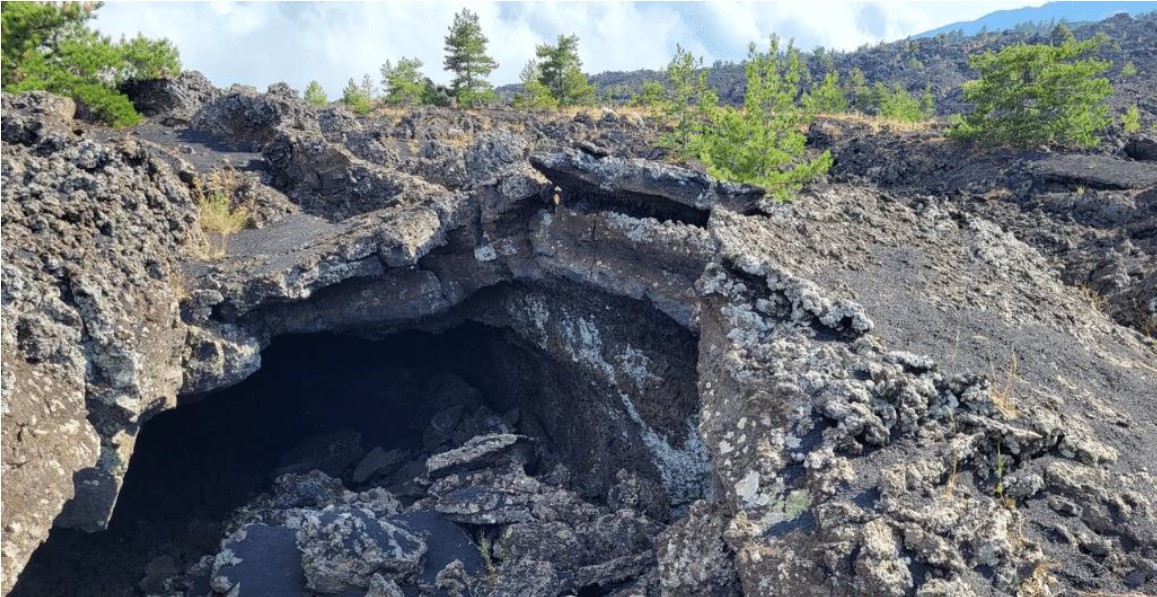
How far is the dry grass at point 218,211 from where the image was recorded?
30.2 feet

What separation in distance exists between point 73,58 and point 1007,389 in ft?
65.1

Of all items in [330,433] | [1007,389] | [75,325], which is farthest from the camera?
[330,433]

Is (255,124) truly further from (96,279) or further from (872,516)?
(872,516)

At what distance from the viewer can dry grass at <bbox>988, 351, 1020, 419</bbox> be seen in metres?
5.71

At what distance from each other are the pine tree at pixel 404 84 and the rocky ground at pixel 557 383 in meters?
22.2

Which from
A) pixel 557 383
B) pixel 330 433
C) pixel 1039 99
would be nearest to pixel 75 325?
pixel 330 433

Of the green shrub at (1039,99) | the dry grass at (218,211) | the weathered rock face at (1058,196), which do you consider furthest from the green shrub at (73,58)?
the green shrub at (1039,99)

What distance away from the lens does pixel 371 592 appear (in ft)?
22.4

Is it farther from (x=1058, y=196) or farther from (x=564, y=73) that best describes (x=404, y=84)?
(x=1058, y=196)

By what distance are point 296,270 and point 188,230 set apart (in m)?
1.55

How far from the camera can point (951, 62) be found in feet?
273

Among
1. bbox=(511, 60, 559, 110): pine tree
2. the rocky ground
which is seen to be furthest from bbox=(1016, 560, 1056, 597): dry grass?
bbox=(511, 60, 559, 110): pine tree

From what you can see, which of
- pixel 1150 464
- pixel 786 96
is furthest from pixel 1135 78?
pixel 1150 464

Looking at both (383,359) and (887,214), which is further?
(383,359)
